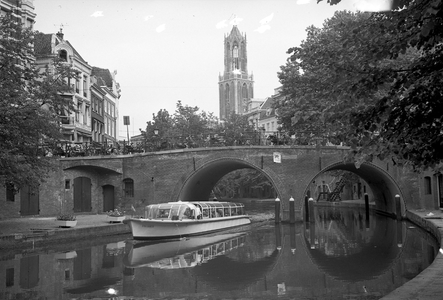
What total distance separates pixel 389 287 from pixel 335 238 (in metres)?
11.5

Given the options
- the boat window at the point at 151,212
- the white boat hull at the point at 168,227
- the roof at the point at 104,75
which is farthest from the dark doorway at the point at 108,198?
the roof at the point at 104,75

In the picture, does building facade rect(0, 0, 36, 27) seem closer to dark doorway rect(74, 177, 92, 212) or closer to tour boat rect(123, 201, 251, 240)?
dark doorway rect(74, 177, 92, 212)

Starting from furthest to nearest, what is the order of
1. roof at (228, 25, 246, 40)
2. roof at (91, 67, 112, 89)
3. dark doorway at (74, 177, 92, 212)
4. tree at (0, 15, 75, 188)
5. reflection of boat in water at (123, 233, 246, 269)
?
1. roof at (228, 25, 246, 40)
2. roof at (91, 67, 112, 89)
3. dark doorway at (74, 177, 92, 212)
4. tree at (0, 15, 75, 188)
5. reflection of boat in water at (123, 233, 246, 269)

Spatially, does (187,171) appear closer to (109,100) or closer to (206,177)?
(206,177)

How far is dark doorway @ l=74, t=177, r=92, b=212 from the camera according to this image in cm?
3309

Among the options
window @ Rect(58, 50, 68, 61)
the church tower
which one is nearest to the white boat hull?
window @ Rect(58, 50, 68, 61)

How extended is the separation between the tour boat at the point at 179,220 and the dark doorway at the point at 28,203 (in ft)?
30.1

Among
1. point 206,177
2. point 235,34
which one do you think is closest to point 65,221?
point 206,177

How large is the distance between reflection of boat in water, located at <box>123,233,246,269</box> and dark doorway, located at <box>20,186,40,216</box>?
10.9 m

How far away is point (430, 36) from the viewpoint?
→ 23.7 ft

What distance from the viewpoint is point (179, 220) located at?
2528cm

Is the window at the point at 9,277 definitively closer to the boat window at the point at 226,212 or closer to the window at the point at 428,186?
the boat window at the point at 226,212

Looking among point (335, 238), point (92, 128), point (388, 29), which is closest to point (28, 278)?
point (388, 29)

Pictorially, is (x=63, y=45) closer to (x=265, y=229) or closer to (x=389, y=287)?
(x=265, y=229)
